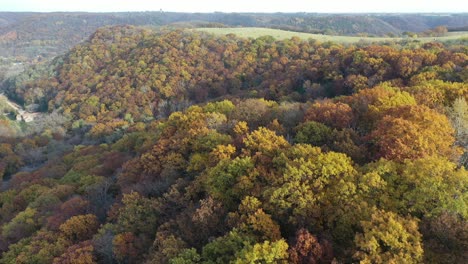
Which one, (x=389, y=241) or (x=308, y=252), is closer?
(x=389, y=241)

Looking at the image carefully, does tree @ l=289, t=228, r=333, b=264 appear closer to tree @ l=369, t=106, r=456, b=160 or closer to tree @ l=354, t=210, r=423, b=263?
tree @ l=354, t=210, r=423, b=263

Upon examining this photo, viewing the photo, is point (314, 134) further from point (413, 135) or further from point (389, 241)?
point (389, 241)

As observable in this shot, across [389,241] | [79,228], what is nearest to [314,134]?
[389,241]

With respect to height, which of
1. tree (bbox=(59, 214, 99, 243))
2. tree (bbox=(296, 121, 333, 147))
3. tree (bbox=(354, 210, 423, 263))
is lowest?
tree (bbox=(59, 214, 99, 243))

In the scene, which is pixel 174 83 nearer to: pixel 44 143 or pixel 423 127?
pixel 44 143

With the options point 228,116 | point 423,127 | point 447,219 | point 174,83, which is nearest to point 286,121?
point 228,116

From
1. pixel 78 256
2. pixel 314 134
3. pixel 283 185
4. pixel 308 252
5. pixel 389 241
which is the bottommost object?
pixel 78 256

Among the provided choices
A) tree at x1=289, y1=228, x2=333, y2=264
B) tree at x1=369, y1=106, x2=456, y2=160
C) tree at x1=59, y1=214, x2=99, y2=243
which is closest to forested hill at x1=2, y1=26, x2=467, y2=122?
tree at x1=369, y1=106, x2=456, y2=160

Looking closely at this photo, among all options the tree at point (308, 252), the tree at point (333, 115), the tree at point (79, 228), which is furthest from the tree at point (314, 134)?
the tree at point (79, 228)

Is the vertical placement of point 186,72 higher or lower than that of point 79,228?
higher
